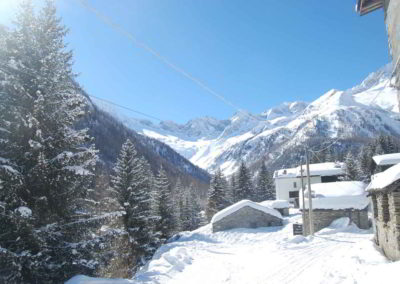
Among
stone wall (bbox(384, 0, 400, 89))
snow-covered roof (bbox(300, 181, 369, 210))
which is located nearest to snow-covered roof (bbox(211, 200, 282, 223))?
snow-covered roof (bbox(300, 181, 369, 210))

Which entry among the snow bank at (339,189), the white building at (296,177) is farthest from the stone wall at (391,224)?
the white building at (296,177)

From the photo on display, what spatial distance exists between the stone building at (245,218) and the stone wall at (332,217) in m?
8.25

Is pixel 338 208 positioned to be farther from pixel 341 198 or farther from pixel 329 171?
pixel 329 171

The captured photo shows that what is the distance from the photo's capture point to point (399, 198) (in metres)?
11.8

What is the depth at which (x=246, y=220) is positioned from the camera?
42.5 m

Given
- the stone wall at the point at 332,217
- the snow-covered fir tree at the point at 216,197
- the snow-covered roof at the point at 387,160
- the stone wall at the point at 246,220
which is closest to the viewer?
the snow-covered roof at the point at 387,160

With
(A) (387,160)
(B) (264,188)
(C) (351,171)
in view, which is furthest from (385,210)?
(B) (264,188)

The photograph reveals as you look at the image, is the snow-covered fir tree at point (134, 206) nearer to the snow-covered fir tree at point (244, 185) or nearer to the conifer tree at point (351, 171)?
the snow-covered fir tree at point (244, 185)

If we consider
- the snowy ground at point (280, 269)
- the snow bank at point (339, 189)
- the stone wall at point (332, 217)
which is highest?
the snow bank at point (339, 189)

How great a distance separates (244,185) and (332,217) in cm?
3120

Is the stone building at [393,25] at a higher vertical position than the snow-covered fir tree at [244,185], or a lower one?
higher

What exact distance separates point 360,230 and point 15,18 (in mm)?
31954

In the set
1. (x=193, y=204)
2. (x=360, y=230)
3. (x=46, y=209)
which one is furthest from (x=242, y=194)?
(x=46, y=209)

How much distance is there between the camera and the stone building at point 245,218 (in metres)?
42.0
